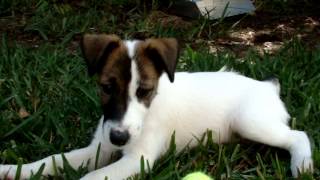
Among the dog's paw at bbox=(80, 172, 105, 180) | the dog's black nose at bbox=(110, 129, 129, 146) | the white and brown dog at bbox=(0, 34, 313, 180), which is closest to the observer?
the dog's black nose at bbox=(110, 129, 129, 146)

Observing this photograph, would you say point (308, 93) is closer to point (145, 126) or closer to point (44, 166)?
point (145, 126)

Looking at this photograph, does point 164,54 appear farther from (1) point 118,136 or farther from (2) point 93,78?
(2) point 93,78

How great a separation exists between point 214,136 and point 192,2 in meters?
4.26

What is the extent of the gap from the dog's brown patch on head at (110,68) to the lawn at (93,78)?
68 centimetres

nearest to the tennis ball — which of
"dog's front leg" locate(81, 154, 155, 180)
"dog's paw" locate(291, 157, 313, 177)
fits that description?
"dog's front leg" locate(81, 154, 155, 180)

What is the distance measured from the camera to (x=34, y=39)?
28.3ft

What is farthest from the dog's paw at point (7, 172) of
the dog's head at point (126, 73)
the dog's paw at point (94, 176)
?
the dog's head at point (126, 73)

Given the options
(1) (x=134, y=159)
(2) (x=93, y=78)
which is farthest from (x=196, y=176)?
(2) (x=93, y=78)

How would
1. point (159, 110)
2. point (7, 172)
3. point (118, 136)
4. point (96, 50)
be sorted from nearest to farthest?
point (118, 136) → point (96, 50) → point (7, 172) → point (159, 110)

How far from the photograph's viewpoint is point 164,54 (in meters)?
4.84

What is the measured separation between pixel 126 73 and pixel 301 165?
1.55m

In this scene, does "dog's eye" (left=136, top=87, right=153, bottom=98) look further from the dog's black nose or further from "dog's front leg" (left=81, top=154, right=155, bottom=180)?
"dog's front leg" (left=81, top=154, right=155, bottom=180)

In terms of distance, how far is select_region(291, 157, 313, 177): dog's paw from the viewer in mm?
5012

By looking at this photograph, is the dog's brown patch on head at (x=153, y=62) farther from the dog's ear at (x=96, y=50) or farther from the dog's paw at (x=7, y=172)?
the dog's paw at (x=7, y=172)
